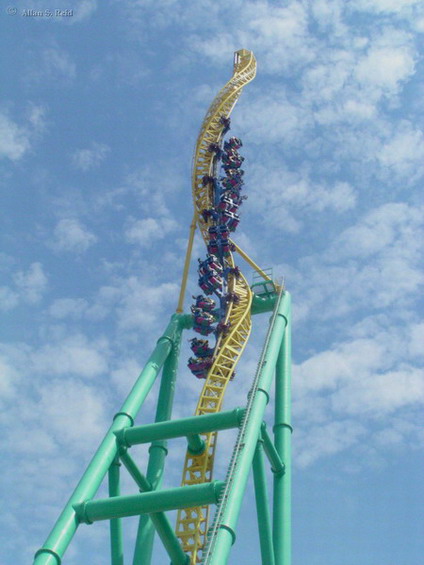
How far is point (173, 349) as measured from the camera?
22.8m

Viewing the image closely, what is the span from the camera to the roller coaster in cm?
1605

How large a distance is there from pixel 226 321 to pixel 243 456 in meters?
Result: 7.66

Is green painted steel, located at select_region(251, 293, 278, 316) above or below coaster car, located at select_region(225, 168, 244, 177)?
below

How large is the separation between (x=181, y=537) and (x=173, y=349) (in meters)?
5.56

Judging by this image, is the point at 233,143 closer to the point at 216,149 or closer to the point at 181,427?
the point at 216,149

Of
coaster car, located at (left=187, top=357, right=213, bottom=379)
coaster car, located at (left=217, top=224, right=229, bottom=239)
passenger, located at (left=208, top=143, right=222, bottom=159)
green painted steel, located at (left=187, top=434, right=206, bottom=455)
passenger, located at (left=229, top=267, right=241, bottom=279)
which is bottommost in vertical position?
green painted steel, located at (left=187, top=434, right=206, bottom=455)

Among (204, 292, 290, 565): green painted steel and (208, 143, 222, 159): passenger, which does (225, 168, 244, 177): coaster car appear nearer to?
(208, 143, 222, 159): passenger

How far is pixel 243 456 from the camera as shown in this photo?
16.3 m

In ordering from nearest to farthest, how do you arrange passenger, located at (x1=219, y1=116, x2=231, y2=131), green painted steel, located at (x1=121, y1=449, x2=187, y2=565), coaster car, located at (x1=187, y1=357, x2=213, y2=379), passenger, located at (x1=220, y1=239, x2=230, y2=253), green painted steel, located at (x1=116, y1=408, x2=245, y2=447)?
green painted steel, located at (x1=121, y1=449, x2=187, y2=565)
green painted steel, located at (x1=116, y1=408, x2=245, y2=447)
coaster car, located at (x1=187, y1=357, x2=213, y2=379)
passenger, located at (x1=220, y1=239, x2=230, y2=253)
passenger, located at (x1=219, y1=116, x2=231, y2=131)

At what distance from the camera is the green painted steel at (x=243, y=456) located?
14203 mm

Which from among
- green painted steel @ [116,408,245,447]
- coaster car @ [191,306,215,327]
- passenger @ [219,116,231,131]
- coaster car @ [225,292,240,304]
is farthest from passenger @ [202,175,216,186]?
green painted steel @ [116,408,245,447]

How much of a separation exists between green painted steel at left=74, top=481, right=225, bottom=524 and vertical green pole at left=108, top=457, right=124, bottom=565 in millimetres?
1790

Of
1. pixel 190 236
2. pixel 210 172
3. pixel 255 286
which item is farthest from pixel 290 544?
pixel 210 172

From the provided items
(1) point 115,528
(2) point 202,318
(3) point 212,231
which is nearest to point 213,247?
(3) point 212,231
